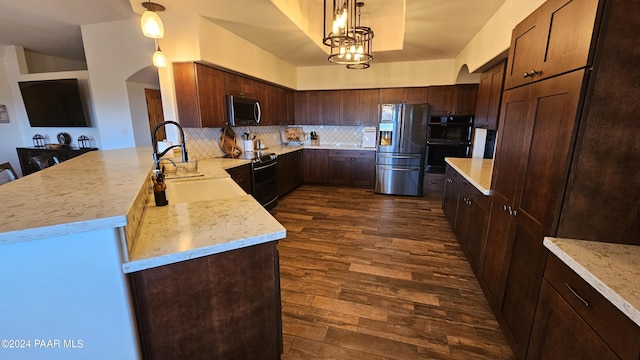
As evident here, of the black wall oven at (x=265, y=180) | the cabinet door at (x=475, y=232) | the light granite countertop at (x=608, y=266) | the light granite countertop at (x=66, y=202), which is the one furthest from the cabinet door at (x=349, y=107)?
the light granite countertop at (x=608, y=266)

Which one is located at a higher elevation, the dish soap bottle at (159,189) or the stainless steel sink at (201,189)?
the dish soap bottle at (159,189)

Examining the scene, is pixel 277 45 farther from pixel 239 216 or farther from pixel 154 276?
pixel 154 276

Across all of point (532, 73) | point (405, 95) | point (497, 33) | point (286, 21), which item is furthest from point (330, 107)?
point (532, 73)

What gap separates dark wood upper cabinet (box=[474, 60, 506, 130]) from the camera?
115 inches

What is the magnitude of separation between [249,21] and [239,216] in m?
2.65

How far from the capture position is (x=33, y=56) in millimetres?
5398

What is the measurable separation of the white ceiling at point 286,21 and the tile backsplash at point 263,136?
1.40m

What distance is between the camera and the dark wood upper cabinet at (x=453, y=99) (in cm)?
480

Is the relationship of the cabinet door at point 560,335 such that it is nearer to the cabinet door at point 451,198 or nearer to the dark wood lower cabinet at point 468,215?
the dark wood lower cabinet at point 468,215

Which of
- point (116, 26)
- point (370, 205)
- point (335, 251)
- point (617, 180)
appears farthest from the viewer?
point (370, 205)

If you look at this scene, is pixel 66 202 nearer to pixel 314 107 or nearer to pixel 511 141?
pixel 511 141

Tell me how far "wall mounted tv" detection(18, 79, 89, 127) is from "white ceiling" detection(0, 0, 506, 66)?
2.23ft

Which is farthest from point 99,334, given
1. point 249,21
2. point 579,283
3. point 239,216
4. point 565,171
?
point 249,21

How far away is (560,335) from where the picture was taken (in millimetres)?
1191
